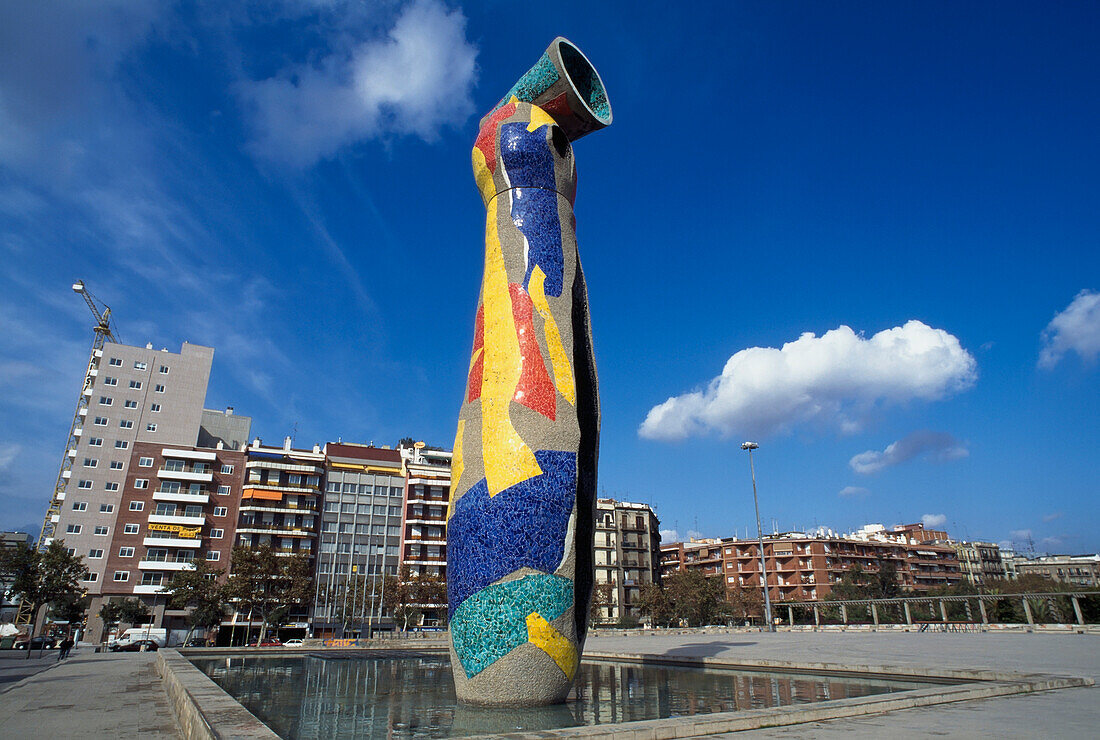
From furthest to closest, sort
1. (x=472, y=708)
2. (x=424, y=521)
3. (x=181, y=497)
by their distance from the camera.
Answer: (x=424, y=521) < (x=181, y=497) < (x=472, y=708)

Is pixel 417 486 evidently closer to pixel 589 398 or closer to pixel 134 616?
pixel 134 616

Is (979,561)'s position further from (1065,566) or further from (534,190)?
(534,190)

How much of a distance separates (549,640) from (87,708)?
7.90 meters

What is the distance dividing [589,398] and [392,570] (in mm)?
64481

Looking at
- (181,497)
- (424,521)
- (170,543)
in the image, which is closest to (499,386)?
(170,543)

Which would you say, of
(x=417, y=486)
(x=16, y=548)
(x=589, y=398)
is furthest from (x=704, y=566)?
(x=589, y=398)

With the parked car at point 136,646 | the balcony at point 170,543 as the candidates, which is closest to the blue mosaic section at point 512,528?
the parked car at point 136,646

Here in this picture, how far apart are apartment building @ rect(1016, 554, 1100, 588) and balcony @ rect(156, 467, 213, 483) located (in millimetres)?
127256

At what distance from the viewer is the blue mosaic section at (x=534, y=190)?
41.4ft

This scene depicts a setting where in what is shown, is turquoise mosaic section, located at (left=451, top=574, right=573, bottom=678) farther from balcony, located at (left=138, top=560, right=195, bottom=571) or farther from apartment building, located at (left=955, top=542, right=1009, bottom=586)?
apartment building, located at (left=955, top=542, right=1009, bottom=586)

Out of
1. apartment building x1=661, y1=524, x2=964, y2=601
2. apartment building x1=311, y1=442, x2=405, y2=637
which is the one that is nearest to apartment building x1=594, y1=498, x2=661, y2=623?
apartment building x1=661, y1=524, x2=964, y2=601

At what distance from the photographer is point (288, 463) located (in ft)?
227

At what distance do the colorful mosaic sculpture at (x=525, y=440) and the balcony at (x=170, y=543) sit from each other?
189 feet

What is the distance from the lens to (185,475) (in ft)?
202
